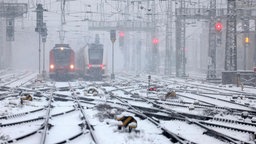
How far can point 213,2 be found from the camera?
35312 mm

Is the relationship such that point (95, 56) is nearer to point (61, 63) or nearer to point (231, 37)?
point (61, 63)

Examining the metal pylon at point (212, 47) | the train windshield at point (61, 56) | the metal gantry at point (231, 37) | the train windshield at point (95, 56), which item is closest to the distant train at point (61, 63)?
the train windshield at point (61, 56)

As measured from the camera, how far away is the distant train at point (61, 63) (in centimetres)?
3475

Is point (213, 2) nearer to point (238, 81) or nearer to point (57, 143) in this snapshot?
point (238, 81)

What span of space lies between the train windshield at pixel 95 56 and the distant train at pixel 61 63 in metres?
1.81

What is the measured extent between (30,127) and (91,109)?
406 cm

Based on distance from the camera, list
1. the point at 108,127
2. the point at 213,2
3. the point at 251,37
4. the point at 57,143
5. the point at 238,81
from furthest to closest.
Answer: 1. the point at 251,37
2. the point at 213,2
3. the point at 238,81
4. the point at 108,127
5. the point at 57,143

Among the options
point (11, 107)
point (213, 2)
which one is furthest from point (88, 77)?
point (11, 107)

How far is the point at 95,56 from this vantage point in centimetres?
3541

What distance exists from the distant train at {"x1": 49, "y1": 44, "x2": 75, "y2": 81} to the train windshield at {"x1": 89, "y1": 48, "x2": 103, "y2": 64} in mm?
1809

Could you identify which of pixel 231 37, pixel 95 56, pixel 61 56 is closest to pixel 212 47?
pixel 231 37

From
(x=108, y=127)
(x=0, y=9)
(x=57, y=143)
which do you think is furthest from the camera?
(x=0, y=9)

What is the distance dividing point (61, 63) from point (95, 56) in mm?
3246

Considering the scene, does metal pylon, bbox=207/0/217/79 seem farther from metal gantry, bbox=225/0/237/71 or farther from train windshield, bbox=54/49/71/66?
train windshield, bbox=54/49/71/66
